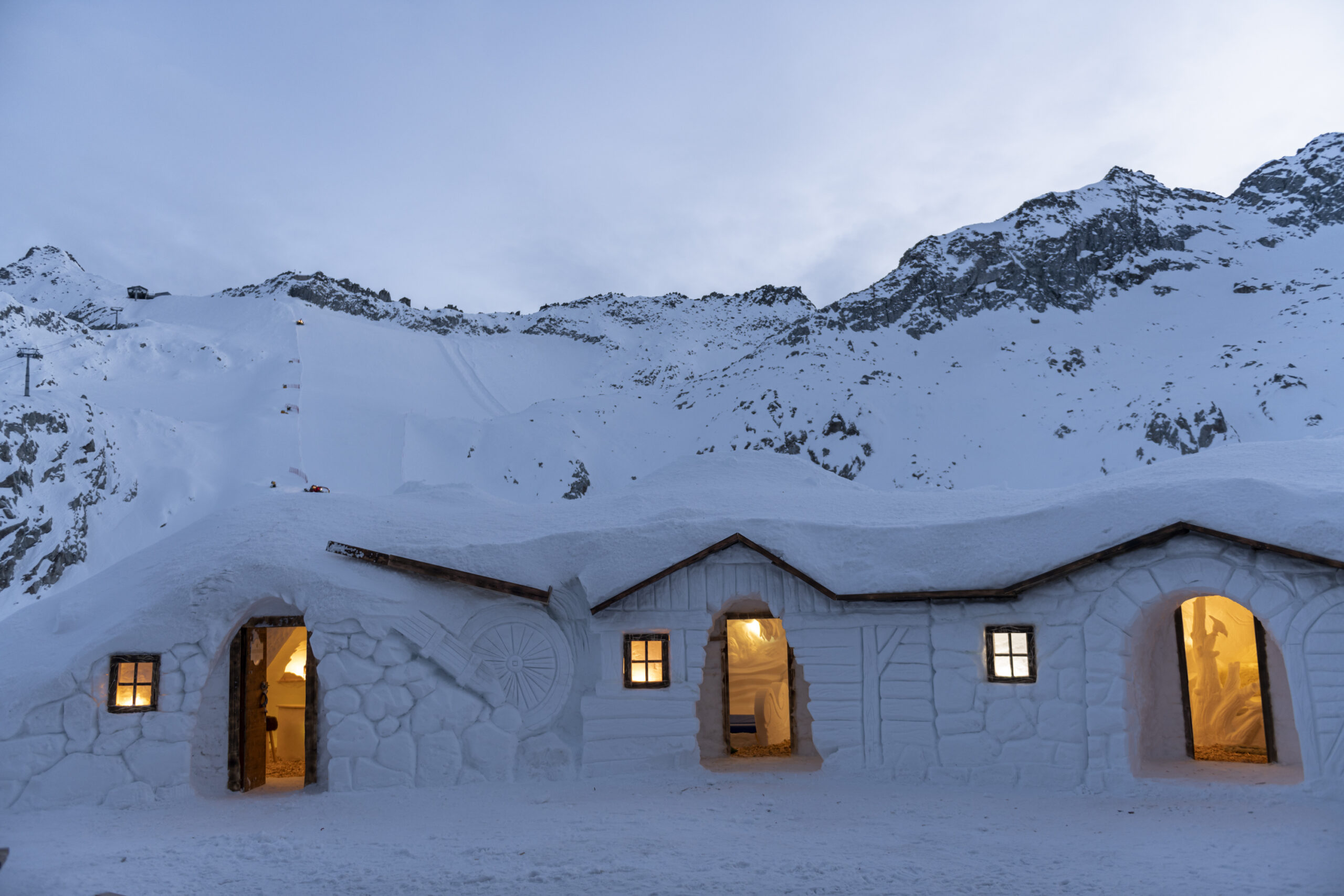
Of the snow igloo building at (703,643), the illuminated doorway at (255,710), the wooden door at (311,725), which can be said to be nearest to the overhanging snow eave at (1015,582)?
the snow igloo building at (703,643)

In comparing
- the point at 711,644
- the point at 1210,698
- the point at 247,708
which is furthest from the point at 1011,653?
the point at 247,708

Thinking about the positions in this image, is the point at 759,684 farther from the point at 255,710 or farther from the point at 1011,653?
the point at 255,710

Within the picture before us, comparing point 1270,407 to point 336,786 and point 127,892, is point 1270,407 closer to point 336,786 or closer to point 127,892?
point 336,786

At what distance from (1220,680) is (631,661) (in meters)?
9.33

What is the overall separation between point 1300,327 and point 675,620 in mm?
46383

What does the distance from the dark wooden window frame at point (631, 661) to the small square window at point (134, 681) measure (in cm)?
611

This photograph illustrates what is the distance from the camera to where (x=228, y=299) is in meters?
65.1

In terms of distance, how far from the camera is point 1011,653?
11.0 metres

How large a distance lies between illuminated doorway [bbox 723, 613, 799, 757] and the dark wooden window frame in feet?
12.2

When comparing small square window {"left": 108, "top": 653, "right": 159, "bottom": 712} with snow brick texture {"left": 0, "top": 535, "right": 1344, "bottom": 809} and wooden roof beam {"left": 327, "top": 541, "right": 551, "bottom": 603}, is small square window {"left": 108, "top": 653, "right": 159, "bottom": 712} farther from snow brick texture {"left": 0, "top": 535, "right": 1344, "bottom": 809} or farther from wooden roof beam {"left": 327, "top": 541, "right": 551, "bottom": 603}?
wooden roof beam {"left": 327, "top": 541, "right": 551, "bottom": 603}

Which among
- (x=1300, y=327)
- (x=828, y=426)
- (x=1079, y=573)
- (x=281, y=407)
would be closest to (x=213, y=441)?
(x=281, y=407)

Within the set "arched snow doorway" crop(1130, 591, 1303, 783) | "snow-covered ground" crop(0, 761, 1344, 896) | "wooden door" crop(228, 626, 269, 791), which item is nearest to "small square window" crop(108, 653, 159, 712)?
"wooden door" crop(228, 626, 269, 791)

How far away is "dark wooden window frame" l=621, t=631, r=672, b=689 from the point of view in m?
12.0

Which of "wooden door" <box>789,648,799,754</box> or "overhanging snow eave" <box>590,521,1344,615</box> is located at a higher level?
Result: "overhanging snow eave" <box>590,521,1344,615</box>
